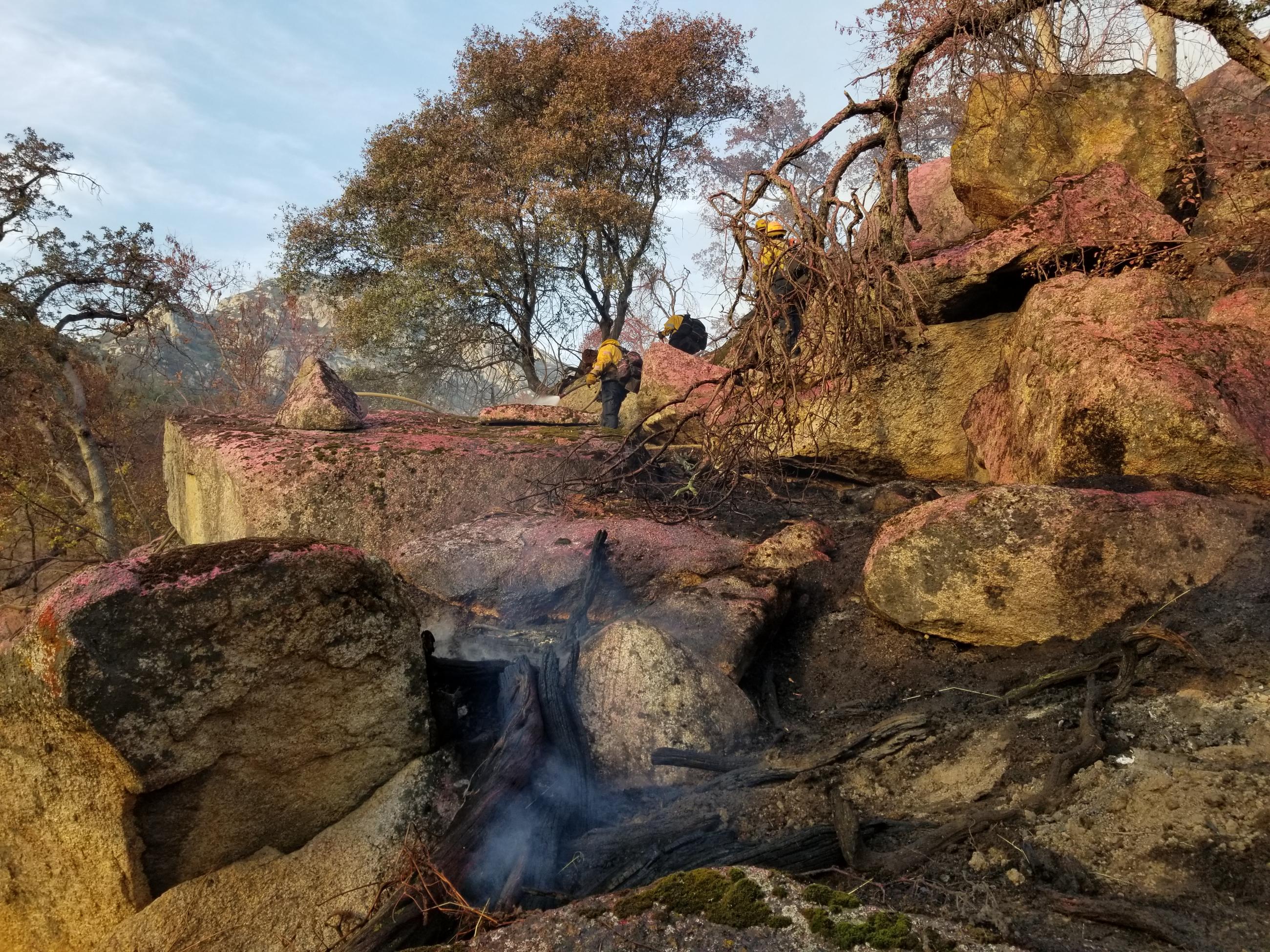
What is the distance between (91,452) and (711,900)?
13434mm

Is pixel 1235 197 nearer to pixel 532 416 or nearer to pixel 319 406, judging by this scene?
pixel 532 416

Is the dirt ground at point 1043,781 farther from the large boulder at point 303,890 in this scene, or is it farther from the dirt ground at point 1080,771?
the large boulder at point 303,890

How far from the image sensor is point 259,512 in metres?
5.71

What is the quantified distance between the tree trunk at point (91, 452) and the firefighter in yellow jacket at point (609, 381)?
835 cm

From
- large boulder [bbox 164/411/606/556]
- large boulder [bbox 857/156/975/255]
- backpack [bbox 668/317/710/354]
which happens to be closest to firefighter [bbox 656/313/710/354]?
backpack [bbox 668/317/710/354]

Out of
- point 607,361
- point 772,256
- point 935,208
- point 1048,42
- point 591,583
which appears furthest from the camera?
point 935,208

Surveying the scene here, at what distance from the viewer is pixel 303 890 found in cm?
303

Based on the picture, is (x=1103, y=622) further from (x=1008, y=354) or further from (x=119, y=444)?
(x=119, y=444)

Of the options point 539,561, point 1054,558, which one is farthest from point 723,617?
point 1054,558

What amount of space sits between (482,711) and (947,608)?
2.42m

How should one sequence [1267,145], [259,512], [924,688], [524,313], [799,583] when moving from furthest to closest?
1. [524,313]
2. [1267,145]
3. [259,512]
4. [799,583]
5. [924,688]

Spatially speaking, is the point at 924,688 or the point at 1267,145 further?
the point at 1267,145

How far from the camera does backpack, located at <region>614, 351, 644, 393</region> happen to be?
933 centimetres

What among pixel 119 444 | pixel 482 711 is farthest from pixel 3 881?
pixel 119 444
